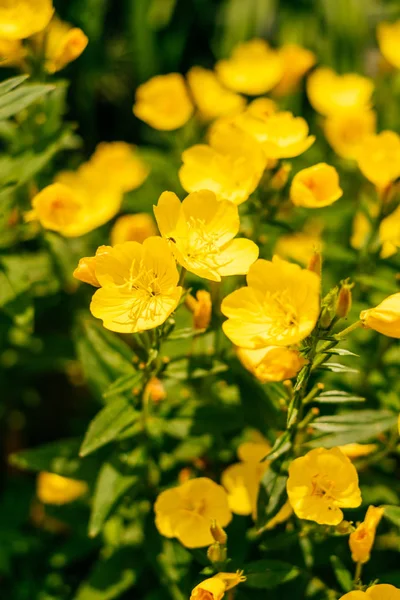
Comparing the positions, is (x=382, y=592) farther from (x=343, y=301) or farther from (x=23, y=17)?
(x=23, y=17)

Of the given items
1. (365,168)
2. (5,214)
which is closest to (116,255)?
(5,214)

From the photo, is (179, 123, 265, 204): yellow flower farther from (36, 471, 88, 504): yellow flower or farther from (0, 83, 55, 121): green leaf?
(36, 471, 88, 504): yellow flower

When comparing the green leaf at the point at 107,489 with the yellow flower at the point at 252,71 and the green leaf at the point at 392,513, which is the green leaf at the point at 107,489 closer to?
the green leaf at the point at 392,513

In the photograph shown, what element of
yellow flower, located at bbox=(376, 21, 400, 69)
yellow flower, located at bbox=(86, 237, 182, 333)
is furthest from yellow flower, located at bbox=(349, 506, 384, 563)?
yellow flower, located at bbox=(376, 21, 400, 69)

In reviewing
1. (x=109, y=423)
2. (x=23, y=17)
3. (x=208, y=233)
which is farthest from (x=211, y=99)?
(x=109, y=423)

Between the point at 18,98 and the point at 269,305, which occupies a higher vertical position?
the point at 18,98

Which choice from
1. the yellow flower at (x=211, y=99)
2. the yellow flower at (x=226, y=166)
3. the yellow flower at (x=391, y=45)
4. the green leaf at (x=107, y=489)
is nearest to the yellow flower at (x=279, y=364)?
the yellow flower at (x=226, y=166)
